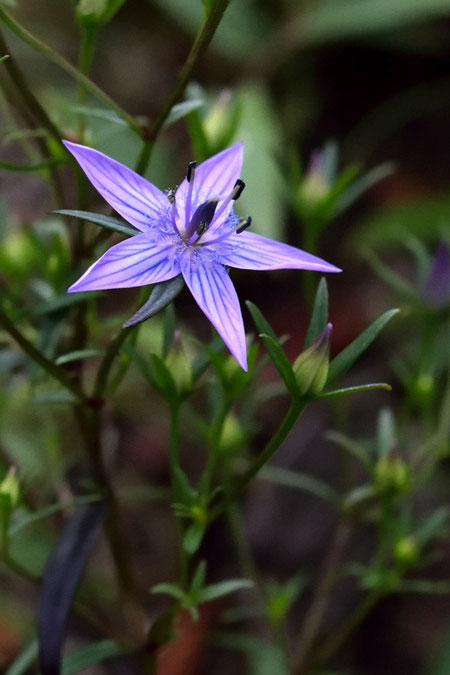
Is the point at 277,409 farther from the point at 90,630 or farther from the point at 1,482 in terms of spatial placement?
the point at 1,482

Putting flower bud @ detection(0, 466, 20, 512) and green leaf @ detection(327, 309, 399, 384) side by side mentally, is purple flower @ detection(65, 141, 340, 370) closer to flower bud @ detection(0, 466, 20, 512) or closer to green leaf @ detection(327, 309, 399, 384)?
green leaf @ detection(327, 309, 399, 384)

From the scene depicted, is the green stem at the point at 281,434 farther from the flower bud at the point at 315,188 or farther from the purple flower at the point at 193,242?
the flower bud at the point at 315,188

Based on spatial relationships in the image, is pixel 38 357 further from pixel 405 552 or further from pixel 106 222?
pixel 405 552

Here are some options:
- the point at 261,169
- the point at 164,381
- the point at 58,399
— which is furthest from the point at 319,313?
the point at 261,169

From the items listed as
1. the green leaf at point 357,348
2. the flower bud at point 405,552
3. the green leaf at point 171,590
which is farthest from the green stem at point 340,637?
the green leaf at point 357,348

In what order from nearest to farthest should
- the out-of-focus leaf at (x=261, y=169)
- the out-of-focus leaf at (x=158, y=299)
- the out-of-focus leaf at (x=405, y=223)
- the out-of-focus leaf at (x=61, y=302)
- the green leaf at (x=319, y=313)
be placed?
the out-of-focus leaf at (x=158, y=299) < the green leaf at (x=319, y=313) < the out-of-focus leaf at (x=61, y=302) < the out-of-focus leaf at (x=261, y=169) < the out-of-focus leaf at (x=405, y=223)

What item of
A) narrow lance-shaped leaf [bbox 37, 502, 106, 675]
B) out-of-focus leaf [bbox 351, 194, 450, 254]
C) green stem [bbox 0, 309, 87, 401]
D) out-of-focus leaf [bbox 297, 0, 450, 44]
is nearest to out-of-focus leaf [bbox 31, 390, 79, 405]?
green stem [bbox 0, 309, 87, 401]
